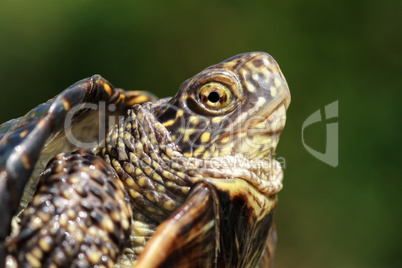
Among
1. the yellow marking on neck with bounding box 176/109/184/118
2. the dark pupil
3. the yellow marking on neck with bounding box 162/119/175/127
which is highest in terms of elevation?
the dark pupil

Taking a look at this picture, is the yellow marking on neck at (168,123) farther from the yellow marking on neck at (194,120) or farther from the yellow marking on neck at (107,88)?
the yellow marking on neck at (107,88)

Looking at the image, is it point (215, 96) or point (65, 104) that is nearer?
point (65, 104)

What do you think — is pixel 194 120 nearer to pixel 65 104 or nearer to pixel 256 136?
pixel 256 136

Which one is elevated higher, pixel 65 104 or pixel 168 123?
pixel 65 104

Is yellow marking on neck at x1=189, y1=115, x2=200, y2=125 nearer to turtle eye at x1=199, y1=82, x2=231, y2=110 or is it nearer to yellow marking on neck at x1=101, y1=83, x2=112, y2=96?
turtle eye at x1=199, y1=82, x2=231, y2=110

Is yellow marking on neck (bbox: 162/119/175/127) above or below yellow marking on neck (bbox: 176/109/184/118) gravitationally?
below

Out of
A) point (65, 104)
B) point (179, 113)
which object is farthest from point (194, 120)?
point (65, 104)

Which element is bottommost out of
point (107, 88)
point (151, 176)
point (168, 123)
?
point (151, 176)

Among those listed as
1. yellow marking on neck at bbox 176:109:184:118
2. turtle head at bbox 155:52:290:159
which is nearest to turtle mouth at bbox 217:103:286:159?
turtle head at bbox 155:52:290:159
